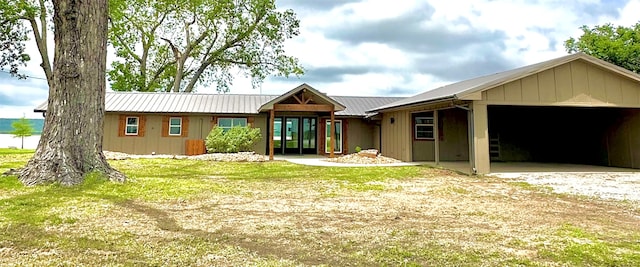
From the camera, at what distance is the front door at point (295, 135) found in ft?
54.5

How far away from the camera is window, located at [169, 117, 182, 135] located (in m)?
15.3

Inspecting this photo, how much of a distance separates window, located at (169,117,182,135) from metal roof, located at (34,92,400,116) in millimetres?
463


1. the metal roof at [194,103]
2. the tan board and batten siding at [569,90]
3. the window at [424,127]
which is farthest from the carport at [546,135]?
the metal roof at [194,103]

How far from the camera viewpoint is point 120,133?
15125mm

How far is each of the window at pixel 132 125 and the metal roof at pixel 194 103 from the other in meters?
0.51

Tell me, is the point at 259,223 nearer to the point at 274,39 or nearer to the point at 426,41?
the point at 426,41

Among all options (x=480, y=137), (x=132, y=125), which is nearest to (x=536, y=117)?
(x=480, y=137)

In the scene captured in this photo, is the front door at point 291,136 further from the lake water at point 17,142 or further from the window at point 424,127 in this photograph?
the lake water at point 17,142

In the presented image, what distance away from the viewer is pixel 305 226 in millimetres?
3912

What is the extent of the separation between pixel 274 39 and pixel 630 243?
2455 cm

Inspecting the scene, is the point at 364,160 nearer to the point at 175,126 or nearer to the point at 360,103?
the point at 360,103

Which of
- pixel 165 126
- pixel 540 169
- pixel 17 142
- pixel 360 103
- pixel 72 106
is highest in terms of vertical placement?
pixel 360 103

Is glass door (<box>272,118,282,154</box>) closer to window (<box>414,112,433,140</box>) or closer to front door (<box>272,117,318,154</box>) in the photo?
front door (<box>272,117,318,154</box>)

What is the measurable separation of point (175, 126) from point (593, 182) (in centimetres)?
1475
